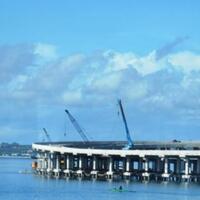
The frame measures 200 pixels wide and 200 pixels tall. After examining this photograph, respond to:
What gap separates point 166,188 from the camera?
581 ft

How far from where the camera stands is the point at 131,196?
154375 millimetres

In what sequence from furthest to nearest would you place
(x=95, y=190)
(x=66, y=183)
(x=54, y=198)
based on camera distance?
(x=66, y=183)
(x=95, y=190)
(x=54, y=198)

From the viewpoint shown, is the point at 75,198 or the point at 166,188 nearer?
the point at 75,198

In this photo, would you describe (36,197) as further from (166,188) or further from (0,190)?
(166,188)

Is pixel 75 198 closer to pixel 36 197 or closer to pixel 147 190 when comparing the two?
pixel 36 197

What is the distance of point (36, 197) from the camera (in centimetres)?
14950

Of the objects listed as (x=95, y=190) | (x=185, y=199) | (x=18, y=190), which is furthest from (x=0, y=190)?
(x=185, y=199)

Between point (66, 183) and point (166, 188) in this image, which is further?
point (66, 183)

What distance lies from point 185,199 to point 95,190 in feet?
79.9

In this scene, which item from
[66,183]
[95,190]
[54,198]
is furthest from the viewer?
[66,183]

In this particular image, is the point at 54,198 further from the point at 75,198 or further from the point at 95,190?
the point at 95,190

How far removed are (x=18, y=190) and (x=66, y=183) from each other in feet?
79.4

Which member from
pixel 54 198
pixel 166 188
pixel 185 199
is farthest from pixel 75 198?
pixel 166 188

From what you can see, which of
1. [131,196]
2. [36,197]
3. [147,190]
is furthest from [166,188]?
[36,197]
